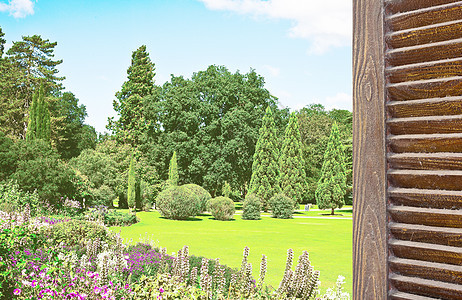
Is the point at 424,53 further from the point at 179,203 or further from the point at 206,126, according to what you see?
the point at 206,126

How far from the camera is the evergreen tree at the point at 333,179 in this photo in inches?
1046

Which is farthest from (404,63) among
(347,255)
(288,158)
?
(288,158)

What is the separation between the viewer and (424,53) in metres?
1.51

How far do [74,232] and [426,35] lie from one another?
324 inches

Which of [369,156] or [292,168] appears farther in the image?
[292,168]

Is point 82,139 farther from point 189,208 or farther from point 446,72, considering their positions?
point 446,72

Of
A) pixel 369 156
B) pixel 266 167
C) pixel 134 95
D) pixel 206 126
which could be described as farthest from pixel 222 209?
pixel 369 156

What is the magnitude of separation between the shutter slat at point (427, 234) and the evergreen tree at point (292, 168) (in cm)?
2540

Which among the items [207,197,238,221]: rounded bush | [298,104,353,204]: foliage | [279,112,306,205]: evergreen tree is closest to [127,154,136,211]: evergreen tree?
[207,197,238,221]: rounded bush

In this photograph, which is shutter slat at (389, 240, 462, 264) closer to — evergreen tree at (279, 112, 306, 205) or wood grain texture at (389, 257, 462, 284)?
wood grain texture at (389, 257, 462, 284)

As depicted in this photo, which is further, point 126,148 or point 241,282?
point 126,148

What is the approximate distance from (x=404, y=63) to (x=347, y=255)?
1061cm

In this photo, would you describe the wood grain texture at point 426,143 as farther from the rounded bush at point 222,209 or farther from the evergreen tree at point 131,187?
the evergreen tree at point 131,187

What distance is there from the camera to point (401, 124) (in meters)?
1.53
